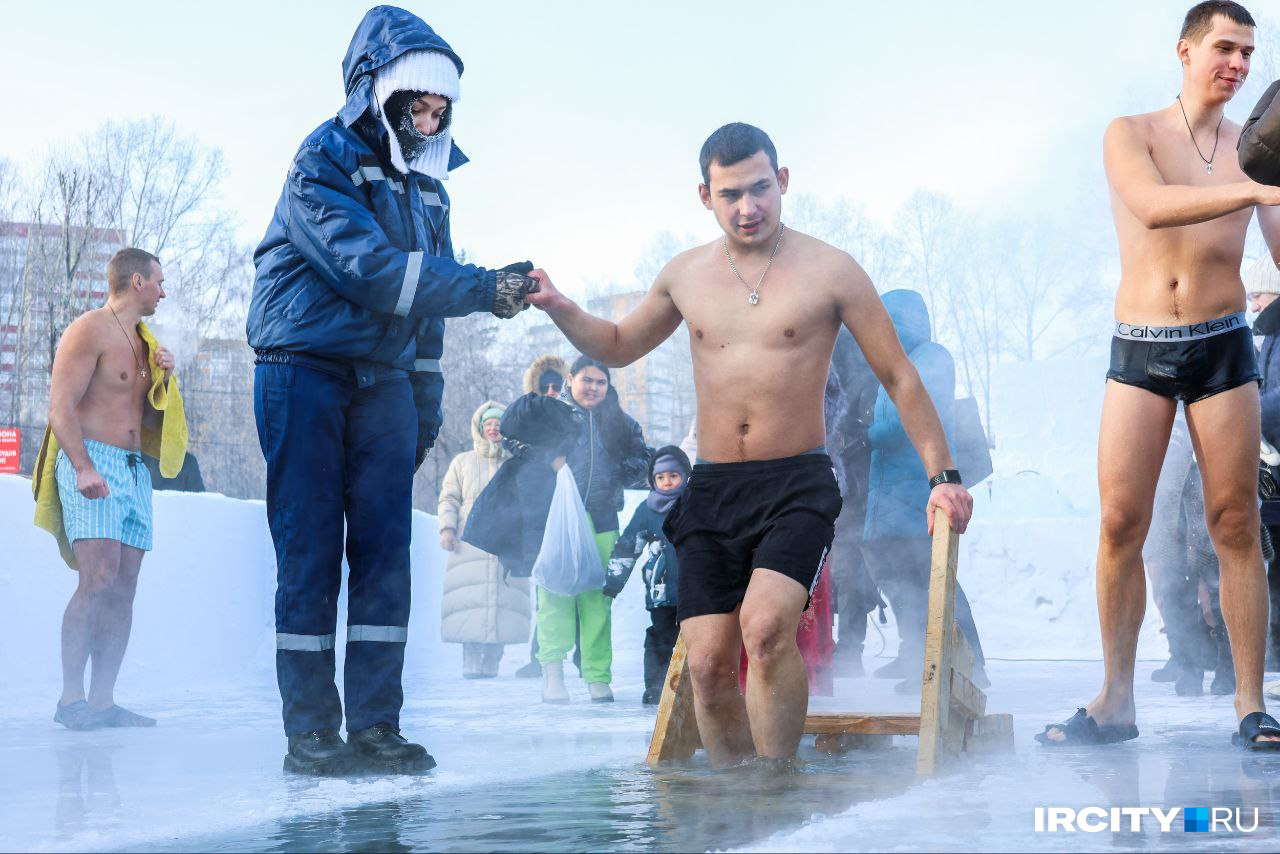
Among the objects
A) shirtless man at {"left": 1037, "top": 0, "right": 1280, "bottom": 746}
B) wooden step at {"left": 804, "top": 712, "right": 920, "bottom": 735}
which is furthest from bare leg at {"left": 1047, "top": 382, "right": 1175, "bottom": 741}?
wooden step at {"left": 804, "top": 712, "right": 920, "bottom": 735}

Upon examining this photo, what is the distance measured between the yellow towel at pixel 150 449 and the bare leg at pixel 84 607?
0.13 m

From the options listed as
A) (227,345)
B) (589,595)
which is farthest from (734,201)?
(227,345)

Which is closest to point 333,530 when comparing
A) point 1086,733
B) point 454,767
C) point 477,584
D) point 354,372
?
point 354,372

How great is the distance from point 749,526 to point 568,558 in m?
3.23

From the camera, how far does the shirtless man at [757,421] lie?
330 centimetres

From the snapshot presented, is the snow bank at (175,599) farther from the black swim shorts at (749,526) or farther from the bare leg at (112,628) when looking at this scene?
the black swim shorts at (749,526)

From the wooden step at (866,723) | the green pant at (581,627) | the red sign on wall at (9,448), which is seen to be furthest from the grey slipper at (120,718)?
the red sign on wall at (9,448)

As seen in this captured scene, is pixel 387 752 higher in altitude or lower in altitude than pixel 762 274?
lower

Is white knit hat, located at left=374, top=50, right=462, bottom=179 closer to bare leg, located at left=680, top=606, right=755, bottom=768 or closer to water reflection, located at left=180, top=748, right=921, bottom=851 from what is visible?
bare leg, located at left=680, top=606, right=755, bottom=768

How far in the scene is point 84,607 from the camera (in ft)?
17.7

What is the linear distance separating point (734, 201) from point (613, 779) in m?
1.57

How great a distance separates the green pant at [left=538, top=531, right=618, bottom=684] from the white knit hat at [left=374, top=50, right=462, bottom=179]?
331 centimetres

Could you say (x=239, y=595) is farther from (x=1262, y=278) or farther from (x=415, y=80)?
(x=1262, y=278)

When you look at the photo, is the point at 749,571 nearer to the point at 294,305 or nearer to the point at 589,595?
the point at 294,305
